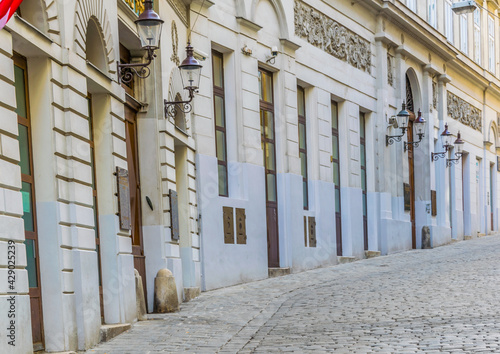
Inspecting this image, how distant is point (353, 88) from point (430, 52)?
24.7 ft

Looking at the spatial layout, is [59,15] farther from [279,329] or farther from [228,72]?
[228,72]

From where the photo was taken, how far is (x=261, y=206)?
1894cm

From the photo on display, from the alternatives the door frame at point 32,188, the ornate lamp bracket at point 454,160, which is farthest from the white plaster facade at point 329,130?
the door frame at point 32,188

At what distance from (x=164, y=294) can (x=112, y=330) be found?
264cm

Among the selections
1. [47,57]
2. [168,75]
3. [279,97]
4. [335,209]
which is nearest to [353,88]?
[335,209]

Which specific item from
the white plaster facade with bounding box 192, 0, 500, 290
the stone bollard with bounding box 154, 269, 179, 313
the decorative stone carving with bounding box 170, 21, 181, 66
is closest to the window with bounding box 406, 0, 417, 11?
the white plaster facade with bounding box 192, 0, 500, 290

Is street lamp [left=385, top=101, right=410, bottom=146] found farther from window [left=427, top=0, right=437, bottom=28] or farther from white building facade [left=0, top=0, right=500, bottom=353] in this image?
window [left=427, top=0, right=437, bottom=28]

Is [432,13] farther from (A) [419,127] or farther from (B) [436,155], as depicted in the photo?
(A) [419,127]

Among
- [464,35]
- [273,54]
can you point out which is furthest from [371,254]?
[464,35]

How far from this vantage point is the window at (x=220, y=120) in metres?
17.9

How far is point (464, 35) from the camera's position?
1443 inches

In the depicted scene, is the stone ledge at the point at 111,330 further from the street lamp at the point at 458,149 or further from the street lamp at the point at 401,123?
the street lamp at the point at 458,149

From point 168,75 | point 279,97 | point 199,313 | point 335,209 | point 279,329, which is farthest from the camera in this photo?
point 335,209

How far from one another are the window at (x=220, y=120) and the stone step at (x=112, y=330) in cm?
666
